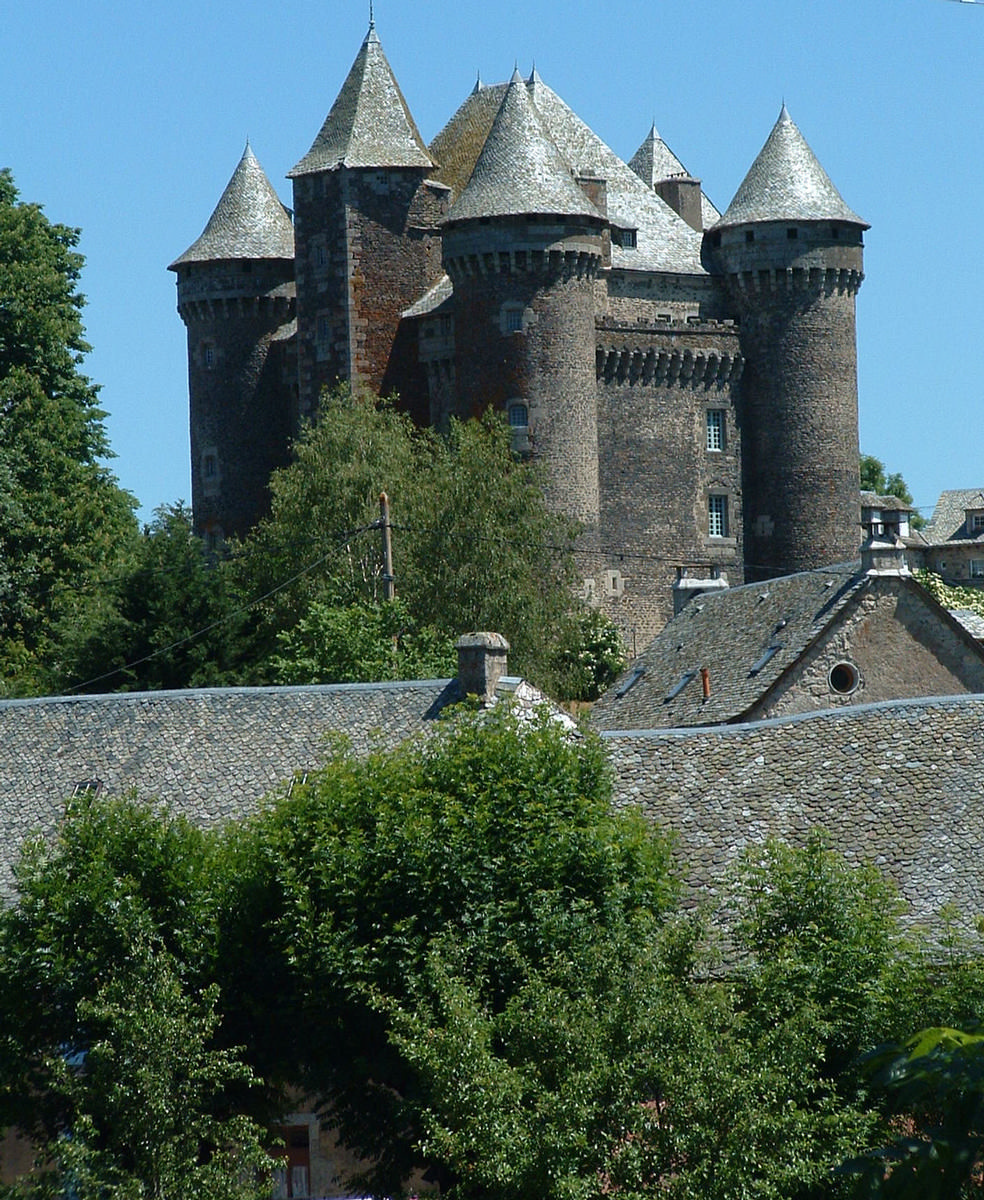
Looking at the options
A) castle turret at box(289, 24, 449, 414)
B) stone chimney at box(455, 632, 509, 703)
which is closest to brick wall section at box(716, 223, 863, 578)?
castle turret at box(289, 24, 449, 414)

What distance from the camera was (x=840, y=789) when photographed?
32.4 m

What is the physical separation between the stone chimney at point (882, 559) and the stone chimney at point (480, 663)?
8.78 m

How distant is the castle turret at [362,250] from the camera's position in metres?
72.9

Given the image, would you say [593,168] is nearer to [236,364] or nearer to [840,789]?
[236,364]

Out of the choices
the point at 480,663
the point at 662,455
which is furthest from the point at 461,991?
the point at 662,455

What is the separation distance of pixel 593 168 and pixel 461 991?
186 ft

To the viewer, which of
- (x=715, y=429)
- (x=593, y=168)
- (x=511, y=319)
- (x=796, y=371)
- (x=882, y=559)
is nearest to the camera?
(x=882, y=559)

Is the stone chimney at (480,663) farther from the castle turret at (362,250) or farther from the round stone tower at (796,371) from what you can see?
the round stone tower at (796,371)

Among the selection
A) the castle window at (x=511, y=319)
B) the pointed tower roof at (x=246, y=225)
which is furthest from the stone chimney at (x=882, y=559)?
the pointed tower roof at (x=246, y=225)

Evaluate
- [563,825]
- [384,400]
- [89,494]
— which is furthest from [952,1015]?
[384,400]

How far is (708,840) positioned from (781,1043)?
276 inches

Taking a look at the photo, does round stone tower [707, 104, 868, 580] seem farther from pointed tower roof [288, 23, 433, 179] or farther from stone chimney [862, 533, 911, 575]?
stone chimney [862, 533, 911, 575]

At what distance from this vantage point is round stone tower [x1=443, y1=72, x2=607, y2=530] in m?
71.6

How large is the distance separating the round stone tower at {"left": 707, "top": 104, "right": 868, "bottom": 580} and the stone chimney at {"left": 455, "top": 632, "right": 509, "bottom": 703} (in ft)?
122
